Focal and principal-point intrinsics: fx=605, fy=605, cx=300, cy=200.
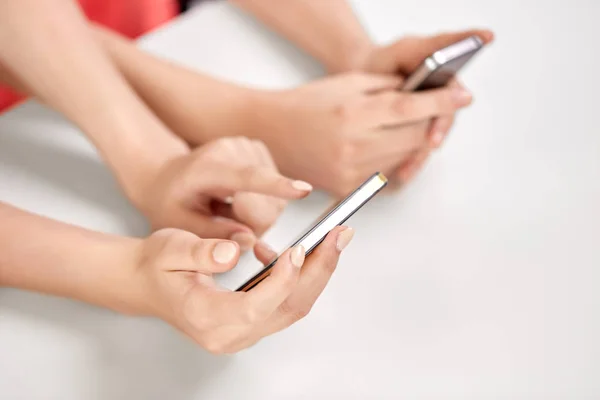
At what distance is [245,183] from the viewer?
434 millimetres

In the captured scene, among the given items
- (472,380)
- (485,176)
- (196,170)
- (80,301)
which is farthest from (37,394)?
(485,176)

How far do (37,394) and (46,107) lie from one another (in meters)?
0.29

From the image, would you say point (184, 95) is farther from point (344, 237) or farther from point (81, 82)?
point (344, 237)

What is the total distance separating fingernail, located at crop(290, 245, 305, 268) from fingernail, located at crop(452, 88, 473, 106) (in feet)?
0.85

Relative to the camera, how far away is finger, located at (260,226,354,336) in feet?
1.13

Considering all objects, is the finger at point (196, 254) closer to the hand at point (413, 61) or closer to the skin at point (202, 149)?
the skin at point (202, 149)

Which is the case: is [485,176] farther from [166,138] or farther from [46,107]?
[46,107]

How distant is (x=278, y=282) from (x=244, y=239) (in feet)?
0.47

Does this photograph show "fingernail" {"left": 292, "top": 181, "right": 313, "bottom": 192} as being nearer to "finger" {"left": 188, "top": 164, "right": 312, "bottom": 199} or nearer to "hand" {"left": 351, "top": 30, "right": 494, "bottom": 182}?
"finger" {"left": 188, "top": 164, "right": 312, "bottom": 199}

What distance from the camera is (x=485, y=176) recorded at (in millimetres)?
564

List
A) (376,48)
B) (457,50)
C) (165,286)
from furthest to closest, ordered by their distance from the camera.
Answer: (376,48) < (457,50) < (165,286)

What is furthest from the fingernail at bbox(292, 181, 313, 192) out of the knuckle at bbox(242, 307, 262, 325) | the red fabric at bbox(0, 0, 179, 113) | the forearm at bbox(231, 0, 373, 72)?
the red fabric at bbox(0, 0, 179, 113)

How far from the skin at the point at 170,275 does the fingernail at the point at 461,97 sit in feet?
0.72

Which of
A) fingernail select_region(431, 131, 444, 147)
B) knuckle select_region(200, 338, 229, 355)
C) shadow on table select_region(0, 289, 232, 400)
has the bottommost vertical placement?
shadow on table select_region(0, 289, 232, 400)
